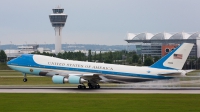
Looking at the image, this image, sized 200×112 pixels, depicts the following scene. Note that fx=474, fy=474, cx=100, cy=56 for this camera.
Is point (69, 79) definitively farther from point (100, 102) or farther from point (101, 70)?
point (100, 102)

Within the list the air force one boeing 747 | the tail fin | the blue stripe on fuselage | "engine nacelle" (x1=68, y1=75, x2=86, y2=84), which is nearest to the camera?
"engine nacelle" (x1=68, y1=75, x2=86, y2=84)

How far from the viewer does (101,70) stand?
55719 mm

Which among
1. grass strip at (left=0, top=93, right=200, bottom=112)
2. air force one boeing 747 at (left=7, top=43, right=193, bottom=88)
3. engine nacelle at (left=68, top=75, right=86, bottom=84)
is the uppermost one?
air force one boeing 747 at (left=7, top=43, right=193, bottom=88)

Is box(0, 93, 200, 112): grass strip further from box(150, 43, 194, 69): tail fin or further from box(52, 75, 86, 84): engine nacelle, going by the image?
→ box(150, 43, 194, 69): tail fin

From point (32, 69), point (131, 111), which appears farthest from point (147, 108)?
point (32, 69)

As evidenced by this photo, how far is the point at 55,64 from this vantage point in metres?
56.2

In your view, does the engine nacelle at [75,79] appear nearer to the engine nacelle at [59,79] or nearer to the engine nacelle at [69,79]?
the engine nacelle at [69,79]

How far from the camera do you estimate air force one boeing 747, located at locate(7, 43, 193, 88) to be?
53344mm

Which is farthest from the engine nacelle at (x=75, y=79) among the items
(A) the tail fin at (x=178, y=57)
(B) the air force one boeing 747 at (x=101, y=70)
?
(A) the tail fin at (x=178, y=57)

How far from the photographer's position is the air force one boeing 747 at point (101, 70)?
53344 mm

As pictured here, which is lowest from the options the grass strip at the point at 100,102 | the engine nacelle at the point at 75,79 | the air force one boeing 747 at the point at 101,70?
the grass strip at the point at 100,102

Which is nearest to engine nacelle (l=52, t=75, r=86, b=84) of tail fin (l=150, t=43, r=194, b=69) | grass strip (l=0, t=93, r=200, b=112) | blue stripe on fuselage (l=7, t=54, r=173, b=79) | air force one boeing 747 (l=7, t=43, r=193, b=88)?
air force one boeing 747 (l=7, t=43, r=193, b=88)

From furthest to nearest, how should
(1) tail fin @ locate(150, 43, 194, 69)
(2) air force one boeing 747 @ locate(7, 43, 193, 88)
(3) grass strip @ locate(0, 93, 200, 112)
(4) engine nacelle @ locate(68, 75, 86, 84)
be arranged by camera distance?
(2) air force one boeing 747 @ locate(7, 43, 193, 88), (1) tail fin @ locate(150, 43, 194, 69), (4) engine nacelle @ locate(68, 75, 86, 84), (3) grass strip @ locate(0, 93, 200, 112)

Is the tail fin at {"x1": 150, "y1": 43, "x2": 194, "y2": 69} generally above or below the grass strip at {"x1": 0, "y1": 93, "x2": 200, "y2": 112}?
above
